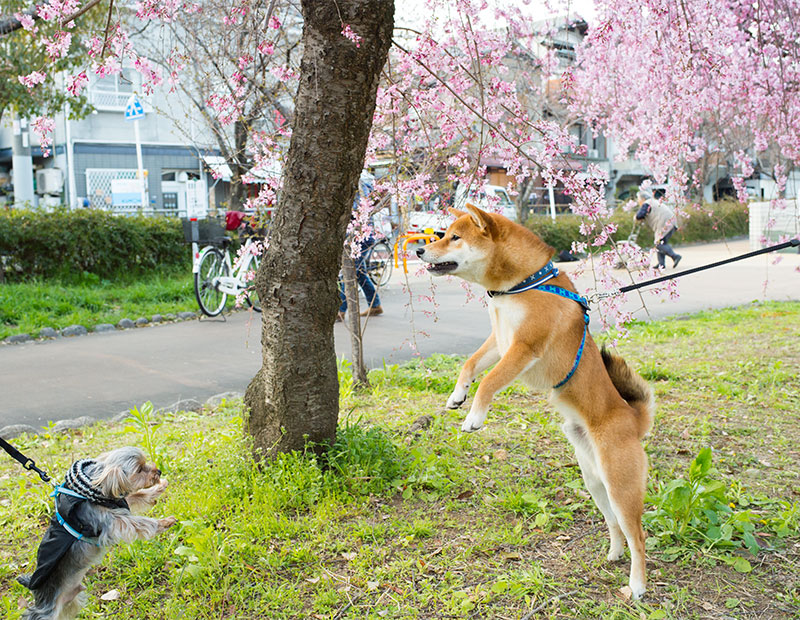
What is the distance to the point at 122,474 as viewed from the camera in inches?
114

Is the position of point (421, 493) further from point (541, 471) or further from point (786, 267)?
point (786, 267)

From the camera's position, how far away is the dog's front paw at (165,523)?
3.16m

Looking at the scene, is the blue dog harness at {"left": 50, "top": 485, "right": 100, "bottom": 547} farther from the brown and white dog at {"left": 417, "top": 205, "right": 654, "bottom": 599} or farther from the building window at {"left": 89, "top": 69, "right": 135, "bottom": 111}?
the building window at {"left": 89, "top": 69, "right": 135, "bottom": 111}

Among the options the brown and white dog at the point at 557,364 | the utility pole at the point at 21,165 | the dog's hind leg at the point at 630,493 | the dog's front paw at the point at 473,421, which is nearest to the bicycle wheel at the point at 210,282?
the brown and white dog at the point at 557,364

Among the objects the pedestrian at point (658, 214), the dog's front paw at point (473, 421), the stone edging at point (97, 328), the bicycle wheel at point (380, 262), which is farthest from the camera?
the pedestrian at point (658, 214)

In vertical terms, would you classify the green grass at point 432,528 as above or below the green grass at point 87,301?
below

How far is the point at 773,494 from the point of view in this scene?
3.87 meters

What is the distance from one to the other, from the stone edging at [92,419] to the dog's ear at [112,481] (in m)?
2.54

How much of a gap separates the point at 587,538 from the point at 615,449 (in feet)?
2.37

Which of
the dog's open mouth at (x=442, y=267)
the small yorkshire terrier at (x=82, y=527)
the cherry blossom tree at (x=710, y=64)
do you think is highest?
the cherry blossom tree at (x=710, y=64)

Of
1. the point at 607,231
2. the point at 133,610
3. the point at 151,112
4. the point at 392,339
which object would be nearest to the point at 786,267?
the point at 392,339

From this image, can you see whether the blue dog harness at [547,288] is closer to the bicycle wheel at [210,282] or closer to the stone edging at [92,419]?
the stone edging at [92,419]

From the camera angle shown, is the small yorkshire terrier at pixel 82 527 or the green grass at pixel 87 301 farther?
the green grass at pixel 87 301

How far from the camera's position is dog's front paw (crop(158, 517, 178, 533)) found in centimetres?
316
